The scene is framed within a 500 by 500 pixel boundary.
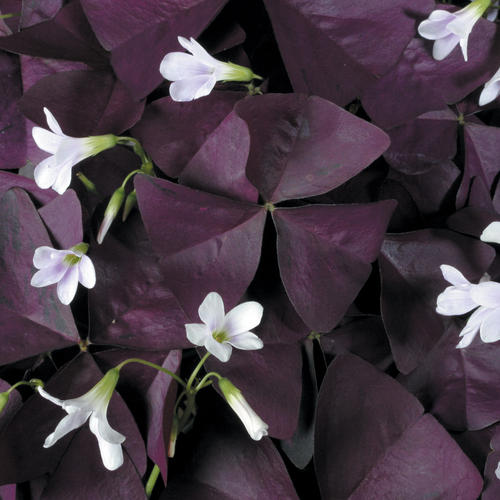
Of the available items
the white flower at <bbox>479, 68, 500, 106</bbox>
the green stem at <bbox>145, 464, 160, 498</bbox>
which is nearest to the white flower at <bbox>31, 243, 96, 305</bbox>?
the green stem at <bbox>145, 464, 160, 498</bbox>

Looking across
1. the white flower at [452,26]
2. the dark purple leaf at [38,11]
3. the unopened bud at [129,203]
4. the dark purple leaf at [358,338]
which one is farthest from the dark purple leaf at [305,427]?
the dark purple leaf at [38,11]

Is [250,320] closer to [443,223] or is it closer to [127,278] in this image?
[127,278]

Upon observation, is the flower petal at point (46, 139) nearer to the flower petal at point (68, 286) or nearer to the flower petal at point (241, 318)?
the flower petal at point (68, 286)

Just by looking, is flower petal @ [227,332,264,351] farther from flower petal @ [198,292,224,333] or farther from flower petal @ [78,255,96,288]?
flower petal @ [78,255,96,288]

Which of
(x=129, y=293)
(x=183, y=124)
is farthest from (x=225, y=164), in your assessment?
(x=129, y=293)

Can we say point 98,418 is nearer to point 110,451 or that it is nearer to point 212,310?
point 110,451
